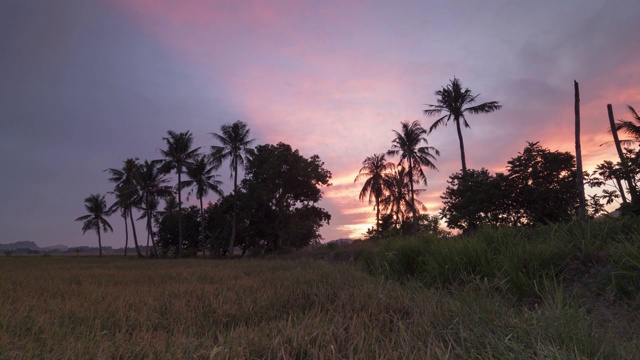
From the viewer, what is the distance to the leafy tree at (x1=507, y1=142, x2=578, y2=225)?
22562 mm

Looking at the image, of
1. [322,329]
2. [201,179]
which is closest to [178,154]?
[201,179]

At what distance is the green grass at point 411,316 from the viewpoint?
3.09 metres

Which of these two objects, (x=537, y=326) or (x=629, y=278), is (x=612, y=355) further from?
(x=629, y=278)

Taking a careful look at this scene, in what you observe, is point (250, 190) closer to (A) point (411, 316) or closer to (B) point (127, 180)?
(B) point (127, 180)

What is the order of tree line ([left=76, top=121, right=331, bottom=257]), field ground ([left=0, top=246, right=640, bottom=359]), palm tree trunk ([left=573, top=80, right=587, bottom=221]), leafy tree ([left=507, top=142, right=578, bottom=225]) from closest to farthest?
field ground ([left=0, top=246, right=640, bottom=359]) → palm tree trunk ([left=573, top=80, right=587, bottom=221]) → leafy tree ([left=507, top=142, right=578, bottom=225]) → tree line ([left=76, top=121, right=331, bottom=257])

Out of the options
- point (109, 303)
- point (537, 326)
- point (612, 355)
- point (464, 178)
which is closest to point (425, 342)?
point (537, 326)

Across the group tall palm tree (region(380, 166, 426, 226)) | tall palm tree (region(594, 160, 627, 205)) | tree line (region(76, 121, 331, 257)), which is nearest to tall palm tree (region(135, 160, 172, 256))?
tree line (region(76, 121, 331, 257))

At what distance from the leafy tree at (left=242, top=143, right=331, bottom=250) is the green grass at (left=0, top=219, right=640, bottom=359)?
91.8 feet

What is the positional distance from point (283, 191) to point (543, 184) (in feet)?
78.6

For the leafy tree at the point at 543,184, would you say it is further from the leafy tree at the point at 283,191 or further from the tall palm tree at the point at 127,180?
the tall palm tree at the point at 127,180

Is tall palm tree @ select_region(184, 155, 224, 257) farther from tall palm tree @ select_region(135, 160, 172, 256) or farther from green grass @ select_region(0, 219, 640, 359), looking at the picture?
green grass @ select_region(0, 219, 640, 359)

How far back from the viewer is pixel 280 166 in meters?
37.4

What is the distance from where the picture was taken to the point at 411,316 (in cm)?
455

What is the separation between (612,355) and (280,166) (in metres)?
35.2
